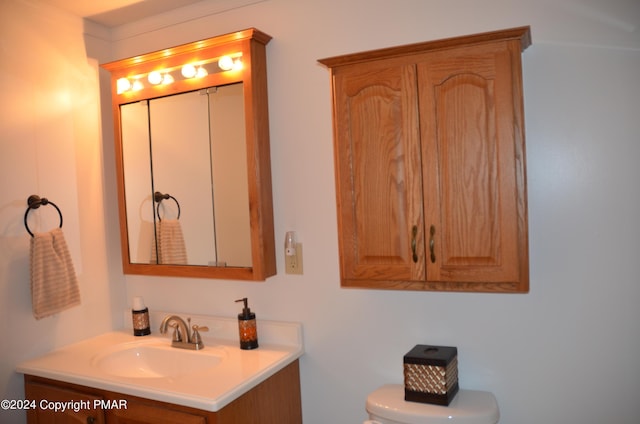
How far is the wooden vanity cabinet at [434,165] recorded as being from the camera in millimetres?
1487

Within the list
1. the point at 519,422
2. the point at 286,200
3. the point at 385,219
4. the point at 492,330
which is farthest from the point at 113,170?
the point at 519,422

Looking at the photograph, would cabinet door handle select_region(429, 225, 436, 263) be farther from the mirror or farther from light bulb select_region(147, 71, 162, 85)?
light bulb select_region(147, 71, 162, 85)

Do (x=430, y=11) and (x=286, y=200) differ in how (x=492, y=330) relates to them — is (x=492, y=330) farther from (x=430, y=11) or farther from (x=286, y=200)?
(x=430, y=11)

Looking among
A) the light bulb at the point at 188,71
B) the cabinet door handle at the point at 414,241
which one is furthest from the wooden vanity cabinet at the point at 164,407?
the light bulb at the point at 188,71

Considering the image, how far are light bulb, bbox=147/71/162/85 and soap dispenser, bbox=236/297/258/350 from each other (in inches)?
43.1

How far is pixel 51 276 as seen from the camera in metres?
2.11

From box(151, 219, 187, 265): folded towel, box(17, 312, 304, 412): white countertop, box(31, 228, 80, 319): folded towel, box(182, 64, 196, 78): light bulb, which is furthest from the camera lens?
Answer: box(151, 219, 187, 265): folded towel

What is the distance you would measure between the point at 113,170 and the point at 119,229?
1.02 ft

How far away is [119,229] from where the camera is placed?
100 inches

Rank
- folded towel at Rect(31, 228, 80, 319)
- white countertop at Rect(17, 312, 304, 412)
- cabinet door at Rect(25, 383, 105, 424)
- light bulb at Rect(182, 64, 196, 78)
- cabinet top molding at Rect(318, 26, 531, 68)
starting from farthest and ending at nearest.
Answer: light bulb at Rect(182, 64, 196, 78) → folded towel at Rect(31, 228, 80, 319) → cabinet door at Rect(25, 383, 105, 424) → white countertop at Rect(17, 312, 304, 412) → cabinet top molding at Rect(318, 26, 531, 68)

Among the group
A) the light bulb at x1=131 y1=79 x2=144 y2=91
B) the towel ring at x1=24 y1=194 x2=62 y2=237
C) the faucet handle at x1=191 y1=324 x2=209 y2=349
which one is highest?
the light bulb at x1=131 y1=79 x2=144 y2=91

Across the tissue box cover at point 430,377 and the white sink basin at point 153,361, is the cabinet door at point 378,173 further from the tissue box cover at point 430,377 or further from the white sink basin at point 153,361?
the white sink basin at point 153,361

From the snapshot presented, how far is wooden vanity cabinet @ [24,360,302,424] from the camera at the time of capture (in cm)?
168

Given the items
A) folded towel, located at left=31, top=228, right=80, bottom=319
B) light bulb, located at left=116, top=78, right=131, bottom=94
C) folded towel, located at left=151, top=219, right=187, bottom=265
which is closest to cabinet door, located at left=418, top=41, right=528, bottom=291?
folded towel, located at left=151, top=219, right=187, bottom=265
